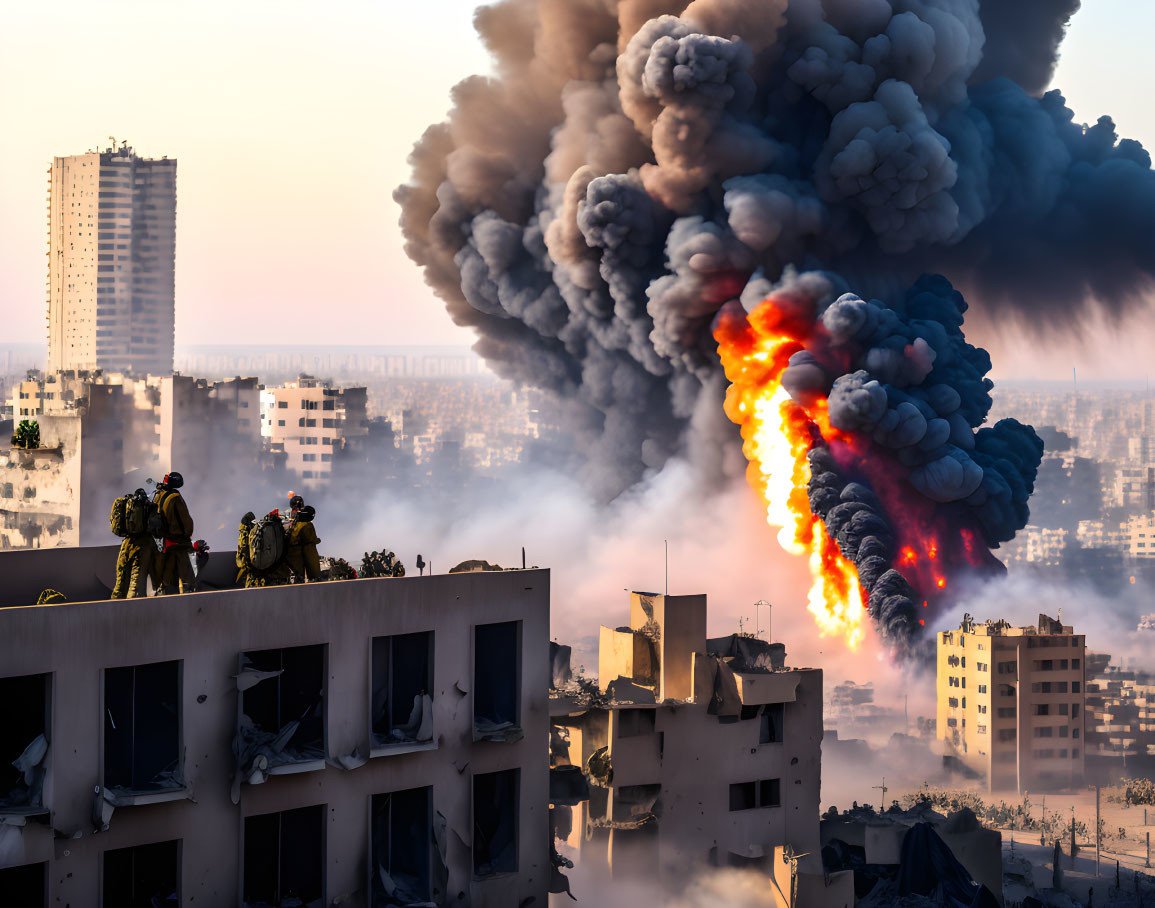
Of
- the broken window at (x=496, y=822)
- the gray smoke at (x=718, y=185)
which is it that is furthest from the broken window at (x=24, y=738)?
the gray smoke at (x=718, y=185)

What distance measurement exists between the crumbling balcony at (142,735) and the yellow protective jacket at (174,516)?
1.87m

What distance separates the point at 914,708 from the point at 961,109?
67.6 feet

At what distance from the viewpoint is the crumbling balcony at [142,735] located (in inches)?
669

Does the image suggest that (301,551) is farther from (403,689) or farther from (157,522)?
(403,689)

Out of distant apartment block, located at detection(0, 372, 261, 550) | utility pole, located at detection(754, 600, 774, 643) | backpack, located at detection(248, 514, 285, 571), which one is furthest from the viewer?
distant apartment block, located at detection(0, 372, 261, 550)

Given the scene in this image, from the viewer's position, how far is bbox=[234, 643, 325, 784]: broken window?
17984mm

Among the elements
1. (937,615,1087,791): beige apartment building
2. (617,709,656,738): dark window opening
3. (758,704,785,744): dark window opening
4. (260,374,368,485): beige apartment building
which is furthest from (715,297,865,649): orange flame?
(260,374,368,485): beige apartment building

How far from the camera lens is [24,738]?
16562mm

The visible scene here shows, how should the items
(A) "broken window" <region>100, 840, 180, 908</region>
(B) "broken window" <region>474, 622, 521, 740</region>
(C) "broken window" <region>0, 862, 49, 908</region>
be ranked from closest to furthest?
(C) "broken window" <region>0, 862, 49, 908</region>, (A) "broken window" <region>100, 840, 180, 908</region>, (B) "broken window" <region>474, 622, 521, 740</region>

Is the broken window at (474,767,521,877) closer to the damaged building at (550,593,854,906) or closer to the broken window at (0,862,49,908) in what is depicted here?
the broken window at (0,862,49,908)

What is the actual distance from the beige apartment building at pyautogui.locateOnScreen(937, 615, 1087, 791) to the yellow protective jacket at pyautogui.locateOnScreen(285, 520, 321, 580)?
41.1m

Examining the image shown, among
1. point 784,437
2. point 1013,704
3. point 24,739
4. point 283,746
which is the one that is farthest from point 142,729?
A: point 1013,704

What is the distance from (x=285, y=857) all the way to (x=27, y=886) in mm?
3173

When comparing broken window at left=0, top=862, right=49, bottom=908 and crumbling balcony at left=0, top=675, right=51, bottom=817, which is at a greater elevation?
crumbling balcony at left=0, top=675, right=51, bottom=817
